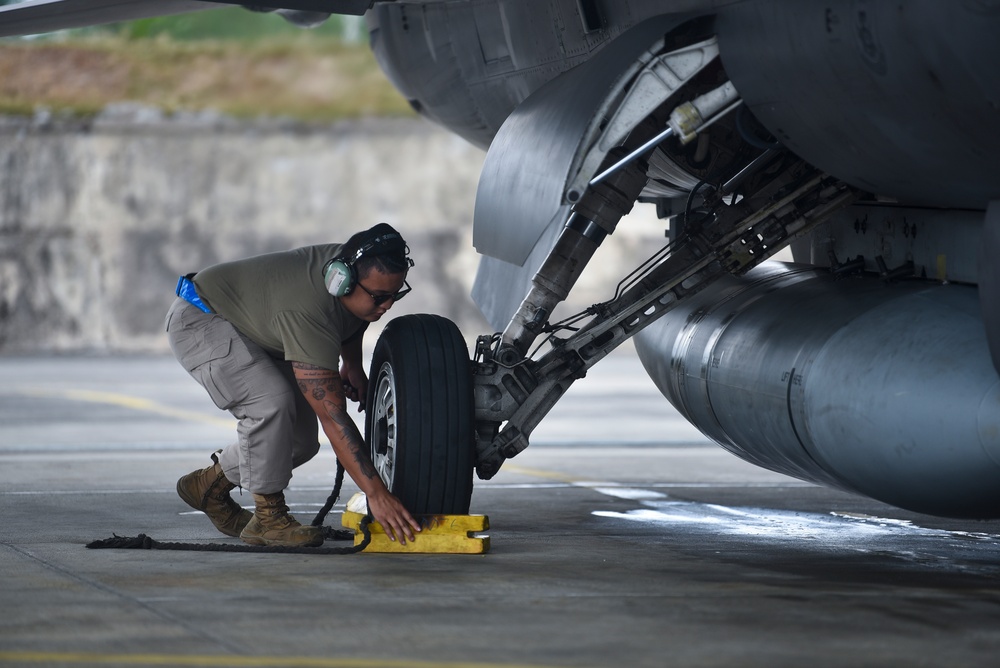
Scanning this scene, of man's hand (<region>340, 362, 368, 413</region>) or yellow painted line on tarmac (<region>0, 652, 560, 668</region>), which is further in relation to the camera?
man's hand (<region>340, 362, 368, 413</region>)

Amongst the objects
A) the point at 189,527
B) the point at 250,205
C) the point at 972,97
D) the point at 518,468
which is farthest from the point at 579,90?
the point at 250,205

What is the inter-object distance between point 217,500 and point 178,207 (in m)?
18.0

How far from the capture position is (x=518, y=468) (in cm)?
985

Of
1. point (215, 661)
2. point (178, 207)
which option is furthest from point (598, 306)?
point (178, 207)

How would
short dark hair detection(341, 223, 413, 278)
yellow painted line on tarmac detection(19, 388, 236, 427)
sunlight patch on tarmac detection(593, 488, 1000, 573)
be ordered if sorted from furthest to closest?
1. yellow painted line on tarmac detection(19, 388, 236, 427)
2. sunlight patch on tarmac detection(593, 488, 1000, 573)
3. short dark hair detection(341, 223, 413, 278)

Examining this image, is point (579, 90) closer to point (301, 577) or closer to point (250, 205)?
point (301, 577)

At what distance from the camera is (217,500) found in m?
6.47

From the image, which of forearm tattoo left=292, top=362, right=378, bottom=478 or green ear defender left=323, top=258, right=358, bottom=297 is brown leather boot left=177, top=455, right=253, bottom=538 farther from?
green ear defender left=323, top=258, right=358, bottom=297

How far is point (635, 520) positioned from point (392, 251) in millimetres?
2093

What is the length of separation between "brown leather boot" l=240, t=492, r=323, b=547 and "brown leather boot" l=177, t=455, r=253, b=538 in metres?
0.37

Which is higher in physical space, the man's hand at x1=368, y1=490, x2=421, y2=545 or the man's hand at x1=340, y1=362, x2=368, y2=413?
the man's hand at x1=340, y1=362, x2=368, y2=413

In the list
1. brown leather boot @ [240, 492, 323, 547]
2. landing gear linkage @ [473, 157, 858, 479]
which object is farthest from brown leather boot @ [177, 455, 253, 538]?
landing gear linkage @ [473, 157, 858, 479]

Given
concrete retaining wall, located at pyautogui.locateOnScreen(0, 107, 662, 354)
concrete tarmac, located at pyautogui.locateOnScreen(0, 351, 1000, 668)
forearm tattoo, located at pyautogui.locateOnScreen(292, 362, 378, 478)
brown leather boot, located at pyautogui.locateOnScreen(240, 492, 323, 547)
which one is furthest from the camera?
concrete retaining wall, located at pyautogui.locateOnScreen(0, 107, 662, 354)

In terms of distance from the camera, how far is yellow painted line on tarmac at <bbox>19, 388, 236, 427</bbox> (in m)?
13.2
